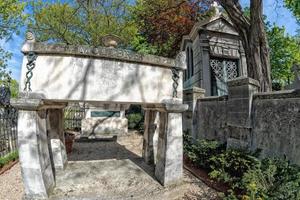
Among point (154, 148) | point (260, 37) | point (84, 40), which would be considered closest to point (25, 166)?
point (154, 148)

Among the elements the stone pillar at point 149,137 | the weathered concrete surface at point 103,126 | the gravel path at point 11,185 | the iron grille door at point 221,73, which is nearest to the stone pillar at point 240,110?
the stone pillar at point 149,137

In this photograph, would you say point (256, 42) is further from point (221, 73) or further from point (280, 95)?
point (221, 73)

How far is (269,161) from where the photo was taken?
4398 mm

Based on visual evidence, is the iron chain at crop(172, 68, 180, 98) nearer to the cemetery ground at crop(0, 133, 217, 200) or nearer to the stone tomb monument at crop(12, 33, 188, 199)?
the stone tomb monument at crop(12, 33, 188, 199)

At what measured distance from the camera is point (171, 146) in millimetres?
5223

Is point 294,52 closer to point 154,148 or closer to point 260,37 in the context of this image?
point 260,37

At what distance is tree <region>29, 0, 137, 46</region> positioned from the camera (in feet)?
63.2

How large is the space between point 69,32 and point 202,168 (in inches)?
736

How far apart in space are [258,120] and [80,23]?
61.8 feet

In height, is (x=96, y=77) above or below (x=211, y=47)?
below

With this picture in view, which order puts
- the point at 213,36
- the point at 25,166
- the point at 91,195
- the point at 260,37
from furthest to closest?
the point at 213,36 → the point at 260,37 → the point at 91,195 → the point at 25,166

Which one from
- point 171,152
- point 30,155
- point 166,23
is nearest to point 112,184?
point 171,152

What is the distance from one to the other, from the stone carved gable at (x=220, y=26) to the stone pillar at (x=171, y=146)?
831cm

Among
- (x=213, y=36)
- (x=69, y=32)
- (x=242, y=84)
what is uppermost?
(x=69, y=32)
